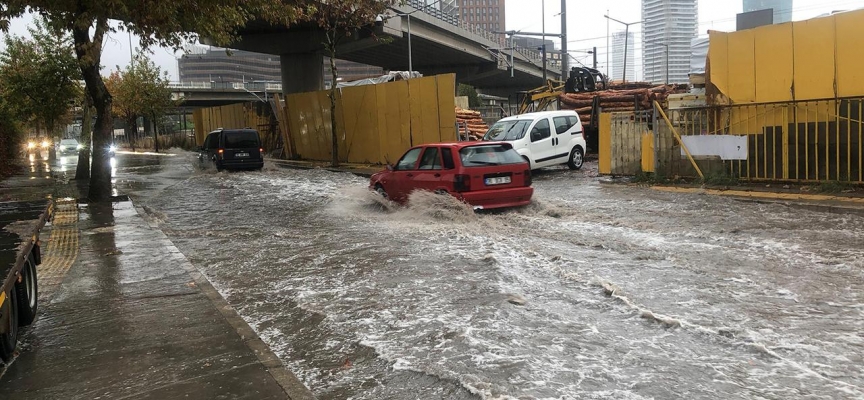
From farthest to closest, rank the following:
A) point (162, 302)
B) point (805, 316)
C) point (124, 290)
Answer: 1. point (124, 290)
2. point (162, 302)
3. point (805, 316)

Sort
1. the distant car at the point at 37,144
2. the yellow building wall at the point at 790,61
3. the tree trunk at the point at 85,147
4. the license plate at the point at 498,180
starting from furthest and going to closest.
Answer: the distant car at the point at 37,144 < the tree trunk at the point at 85,147 < the yellow building wall at the point at 790,61 < the license plate at the point at 498,180

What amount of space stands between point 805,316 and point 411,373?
3185 mm

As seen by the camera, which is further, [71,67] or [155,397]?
[71,67]

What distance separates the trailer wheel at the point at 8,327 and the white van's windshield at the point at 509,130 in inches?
558

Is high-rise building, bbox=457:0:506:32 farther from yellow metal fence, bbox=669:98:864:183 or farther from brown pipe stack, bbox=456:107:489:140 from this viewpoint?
yellow metal fence, bbox=669:98:864:183

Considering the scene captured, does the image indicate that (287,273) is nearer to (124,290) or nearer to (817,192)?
(124,290)

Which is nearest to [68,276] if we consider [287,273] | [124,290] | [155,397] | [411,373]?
[124,290]

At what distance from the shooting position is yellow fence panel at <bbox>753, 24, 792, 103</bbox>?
12523 mm

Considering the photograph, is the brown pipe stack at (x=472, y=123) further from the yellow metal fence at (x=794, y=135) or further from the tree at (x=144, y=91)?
the tree at (x=144, y=91)

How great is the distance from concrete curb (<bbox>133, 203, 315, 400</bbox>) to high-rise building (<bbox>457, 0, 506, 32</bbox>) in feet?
294

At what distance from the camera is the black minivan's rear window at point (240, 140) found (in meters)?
23.8

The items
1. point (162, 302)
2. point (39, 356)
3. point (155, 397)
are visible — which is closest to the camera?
point (155, 397)

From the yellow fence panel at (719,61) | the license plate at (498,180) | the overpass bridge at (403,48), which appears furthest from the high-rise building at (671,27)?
the license plate at (498,180)

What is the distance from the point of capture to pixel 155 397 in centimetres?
391
